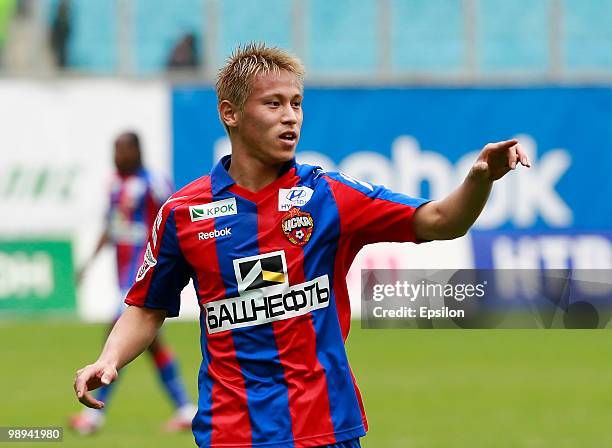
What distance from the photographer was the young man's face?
4293 mm

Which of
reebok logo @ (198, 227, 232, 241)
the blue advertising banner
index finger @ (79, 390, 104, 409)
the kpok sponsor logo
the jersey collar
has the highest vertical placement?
the jersey collar

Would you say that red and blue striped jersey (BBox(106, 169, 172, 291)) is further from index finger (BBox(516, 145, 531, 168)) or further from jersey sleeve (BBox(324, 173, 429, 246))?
index finger (BBox(516, 145, 531, 168))

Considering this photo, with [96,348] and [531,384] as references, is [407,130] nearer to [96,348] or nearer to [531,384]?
[96,348]

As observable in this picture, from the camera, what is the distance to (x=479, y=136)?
60.1 feet

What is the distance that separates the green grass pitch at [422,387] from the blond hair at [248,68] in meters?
2.79

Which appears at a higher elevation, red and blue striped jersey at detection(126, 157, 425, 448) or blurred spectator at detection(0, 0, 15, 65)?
blurred spectator at detection(0, 0, 15, 65)

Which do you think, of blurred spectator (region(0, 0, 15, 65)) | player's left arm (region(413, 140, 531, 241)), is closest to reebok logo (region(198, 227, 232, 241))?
player's left arm (region(413, 140, 531, 241))

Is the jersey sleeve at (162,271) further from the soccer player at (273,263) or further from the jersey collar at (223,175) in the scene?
the jersey collar at (223,175)

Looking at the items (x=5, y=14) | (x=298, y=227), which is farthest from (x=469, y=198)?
(x=5, y=14)

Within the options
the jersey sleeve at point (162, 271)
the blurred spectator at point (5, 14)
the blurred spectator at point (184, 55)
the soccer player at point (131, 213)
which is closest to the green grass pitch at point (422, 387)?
the soccer player at point (131, 213)

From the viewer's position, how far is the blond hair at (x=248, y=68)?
434 cm

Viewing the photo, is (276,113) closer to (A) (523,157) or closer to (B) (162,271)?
(B) (162,271)

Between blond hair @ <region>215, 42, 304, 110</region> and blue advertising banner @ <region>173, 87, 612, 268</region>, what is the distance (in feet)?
44.7

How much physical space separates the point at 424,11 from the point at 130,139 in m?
10.7
